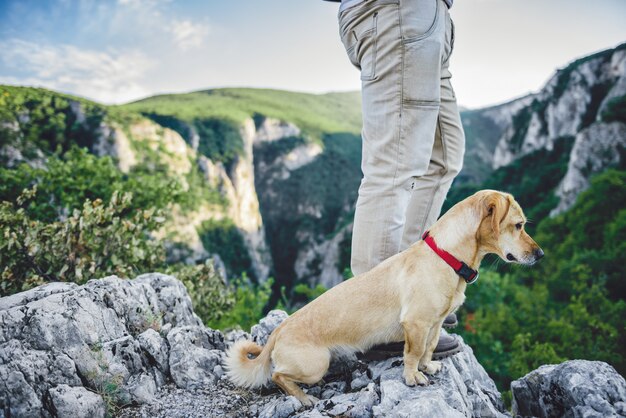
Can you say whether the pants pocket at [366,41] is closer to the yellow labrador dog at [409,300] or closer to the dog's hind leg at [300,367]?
the yellow labrador dog at [409,300]

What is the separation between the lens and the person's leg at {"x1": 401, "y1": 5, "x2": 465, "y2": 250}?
12.5 feet

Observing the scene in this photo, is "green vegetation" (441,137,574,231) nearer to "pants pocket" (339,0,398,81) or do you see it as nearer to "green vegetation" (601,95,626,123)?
"green vegetation" (601,95,626,123)

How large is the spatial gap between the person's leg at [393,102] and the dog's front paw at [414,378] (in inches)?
38.1

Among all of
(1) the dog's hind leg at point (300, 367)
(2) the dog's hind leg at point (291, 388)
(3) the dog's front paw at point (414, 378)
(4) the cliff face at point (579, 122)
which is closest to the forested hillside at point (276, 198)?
(4) the cliff face at point (579, 122)

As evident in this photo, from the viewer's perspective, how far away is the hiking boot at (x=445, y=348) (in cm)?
355

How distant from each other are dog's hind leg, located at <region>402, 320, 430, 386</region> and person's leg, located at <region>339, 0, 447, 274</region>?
747 millimetres

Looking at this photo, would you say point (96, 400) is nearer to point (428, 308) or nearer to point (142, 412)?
point (142, 412)

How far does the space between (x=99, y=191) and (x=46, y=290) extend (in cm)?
859

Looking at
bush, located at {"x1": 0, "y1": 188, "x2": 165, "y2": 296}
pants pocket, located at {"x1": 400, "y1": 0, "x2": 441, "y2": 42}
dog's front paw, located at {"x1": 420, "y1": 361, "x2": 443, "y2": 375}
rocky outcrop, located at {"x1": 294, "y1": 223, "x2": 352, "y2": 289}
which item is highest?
pants pocket, located at {"x1": 400, "y1": 0, "x2": 441, "y2": 42}

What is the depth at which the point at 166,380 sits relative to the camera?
152 inches

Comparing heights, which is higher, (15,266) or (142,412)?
(15,266)

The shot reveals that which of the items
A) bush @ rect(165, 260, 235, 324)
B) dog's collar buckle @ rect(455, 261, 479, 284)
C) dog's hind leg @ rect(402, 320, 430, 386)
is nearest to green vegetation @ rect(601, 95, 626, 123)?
bush @ rect(165, 260, 235, 324)

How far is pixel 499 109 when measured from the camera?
17088cm

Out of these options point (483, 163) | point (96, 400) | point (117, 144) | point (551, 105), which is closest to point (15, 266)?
point (96, 400)
